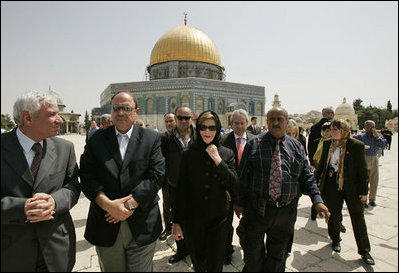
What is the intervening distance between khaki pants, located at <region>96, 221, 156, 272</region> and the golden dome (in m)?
31.3

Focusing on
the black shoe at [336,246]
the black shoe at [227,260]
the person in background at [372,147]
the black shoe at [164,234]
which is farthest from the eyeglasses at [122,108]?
Answer: the person in background at [372,147]

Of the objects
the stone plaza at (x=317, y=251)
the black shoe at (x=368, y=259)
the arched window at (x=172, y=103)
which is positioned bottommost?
the stone plaza at (x=317, y=251)

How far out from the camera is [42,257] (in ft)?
5.19

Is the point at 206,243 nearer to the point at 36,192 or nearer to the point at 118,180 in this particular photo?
the point at 118,180

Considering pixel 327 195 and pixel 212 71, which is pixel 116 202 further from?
pixel 212 71

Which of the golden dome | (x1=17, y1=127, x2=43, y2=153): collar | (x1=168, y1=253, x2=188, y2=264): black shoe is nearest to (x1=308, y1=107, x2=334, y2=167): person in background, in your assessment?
(x1=168, y1=253, x2=188, y2=264): black shoe

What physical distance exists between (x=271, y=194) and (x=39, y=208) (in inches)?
70.1

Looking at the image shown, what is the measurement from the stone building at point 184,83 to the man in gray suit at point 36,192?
1100 inches

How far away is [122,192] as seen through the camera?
1.74m

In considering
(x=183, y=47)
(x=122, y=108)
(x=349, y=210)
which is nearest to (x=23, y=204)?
(x=122, y=108)

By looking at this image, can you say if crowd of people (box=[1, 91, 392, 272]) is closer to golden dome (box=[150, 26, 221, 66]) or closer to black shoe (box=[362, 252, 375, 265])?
black shoe (box=[362, 252, 375, 265])

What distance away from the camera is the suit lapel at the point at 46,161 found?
160 cm

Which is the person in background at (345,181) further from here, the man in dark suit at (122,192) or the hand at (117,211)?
the hand at (117,211)

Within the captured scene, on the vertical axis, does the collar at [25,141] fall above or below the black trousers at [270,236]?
above
